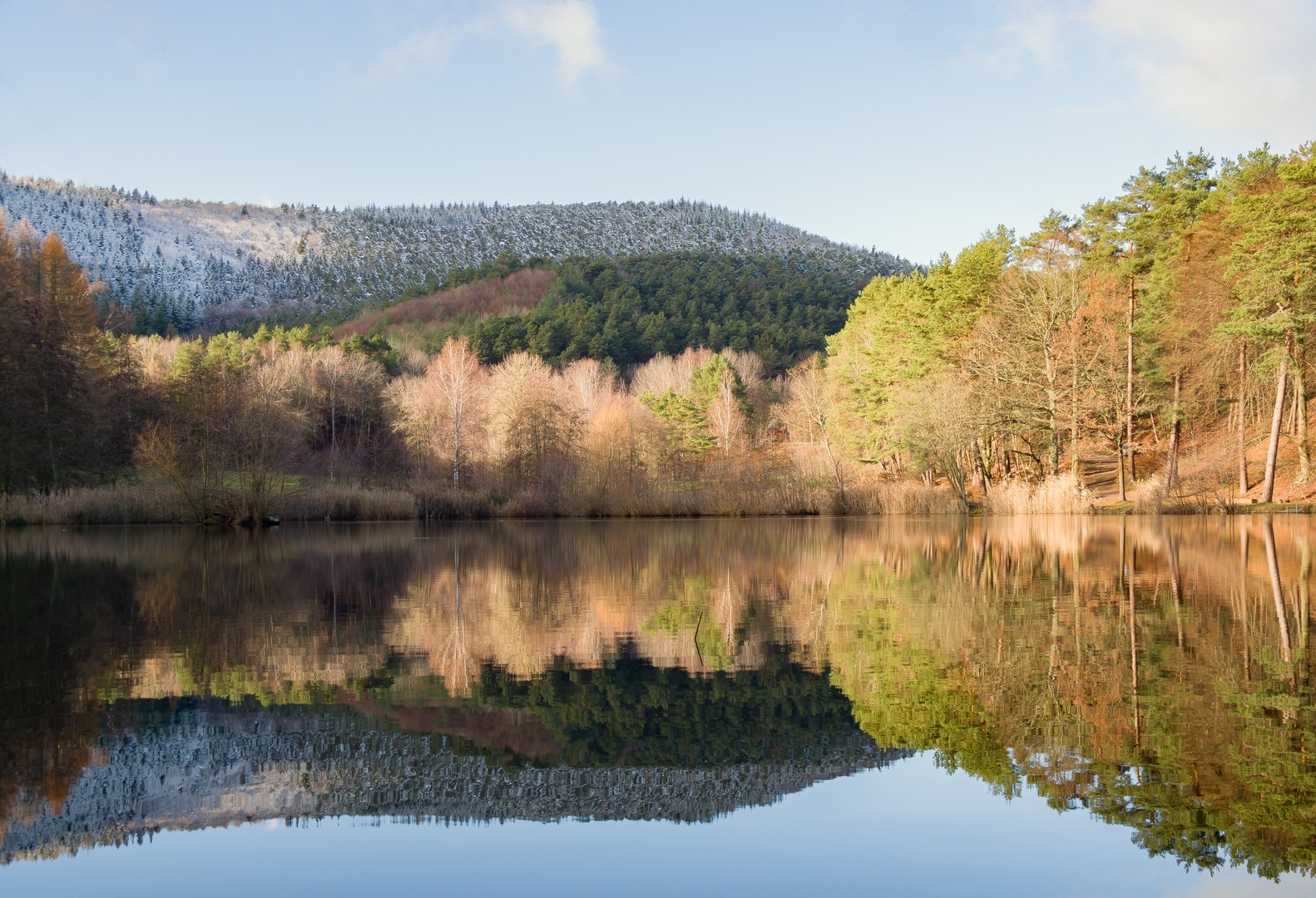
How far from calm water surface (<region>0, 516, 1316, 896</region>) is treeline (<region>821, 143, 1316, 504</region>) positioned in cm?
2311

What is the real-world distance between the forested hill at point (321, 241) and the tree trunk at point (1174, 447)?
93448mm

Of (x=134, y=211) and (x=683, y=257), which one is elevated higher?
(x=134, y=211)

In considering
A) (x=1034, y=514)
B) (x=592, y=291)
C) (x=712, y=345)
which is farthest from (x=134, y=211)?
(x=1034, y=514)

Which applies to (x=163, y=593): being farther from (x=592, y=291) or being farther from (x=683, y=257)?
(x=683, y=257)

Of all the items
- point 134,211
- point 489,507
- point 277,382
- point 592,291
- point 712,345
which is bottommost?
point 489,507

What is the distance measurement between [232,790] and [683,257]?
117314mm

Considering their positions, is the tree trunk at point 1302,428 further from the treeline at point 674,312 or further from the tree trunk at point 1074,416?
the treeline at point 674,312

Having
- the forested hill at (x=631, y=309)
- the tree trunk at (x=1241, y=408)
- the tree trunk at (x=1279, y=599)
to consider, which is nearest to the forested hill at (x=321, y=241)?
the forested hill at (x=631, y=309)

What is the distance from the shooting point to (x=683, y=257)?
390 ft

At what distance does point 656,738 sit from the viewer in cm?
548

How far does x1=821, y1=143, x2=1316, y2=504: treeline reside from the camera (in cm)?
2953

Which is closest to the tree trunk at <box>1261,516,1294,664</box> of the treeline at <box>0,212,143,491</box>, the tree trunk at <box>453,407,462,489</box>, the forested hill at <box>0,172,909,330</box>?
the tree trunk at <box>453,407,462,489</box>

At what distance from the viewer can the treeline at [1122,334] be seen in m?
29.5

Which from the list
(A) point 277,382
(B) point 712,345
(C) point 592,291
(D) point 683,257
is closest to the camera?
(A) point 277,382
